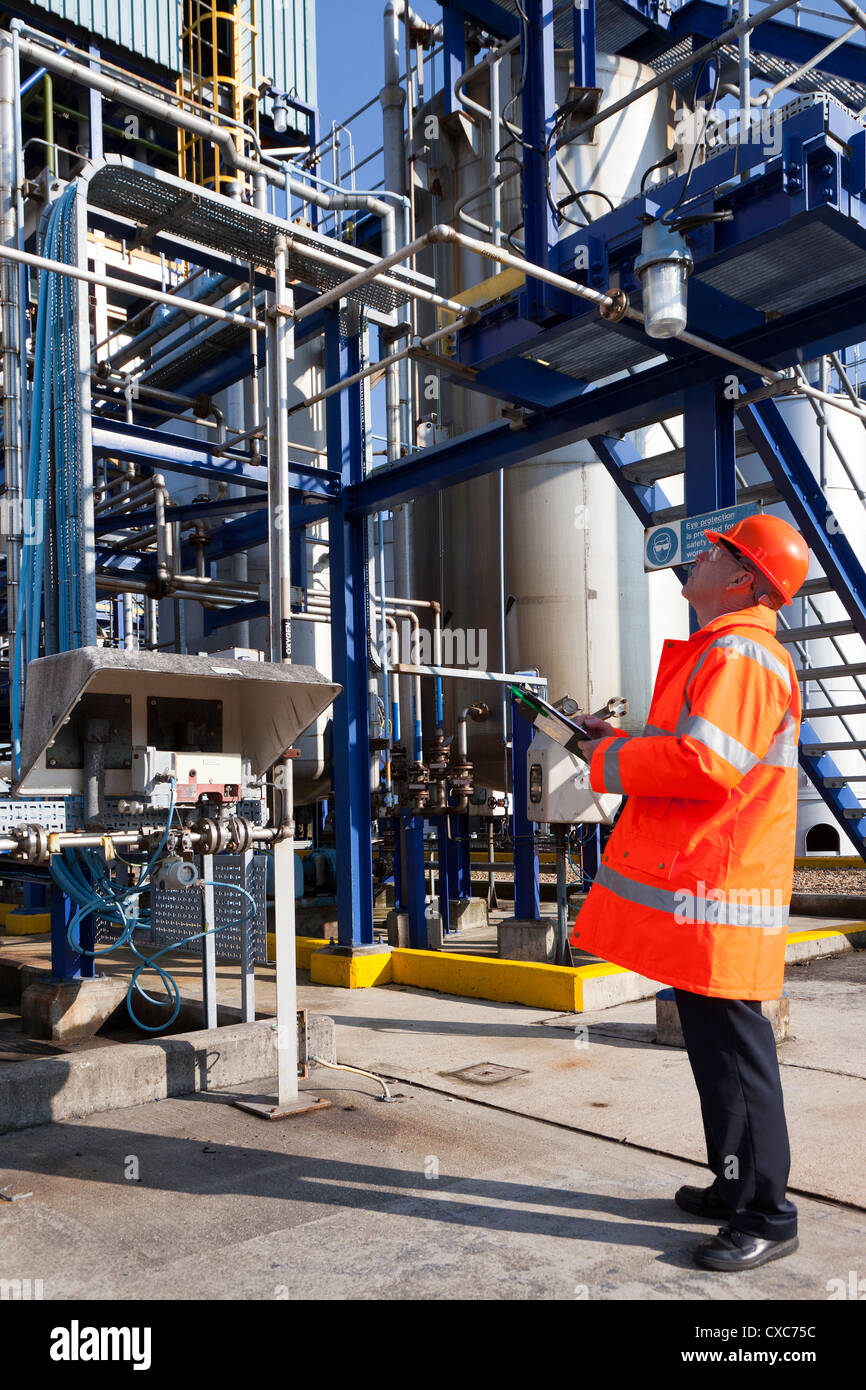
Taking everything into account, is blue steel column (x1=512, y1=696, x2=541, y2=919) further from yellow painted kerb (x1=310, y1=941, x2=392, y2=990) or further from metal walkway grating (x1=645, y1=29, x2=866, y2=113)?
metal walkway grating (x1=645, y1=29, x2=866, y2=113)

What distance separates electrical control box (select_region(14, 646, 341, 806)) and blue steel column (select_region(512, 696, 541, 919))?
10.9 feet

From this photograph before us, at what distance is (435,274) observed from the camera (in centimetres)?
1055

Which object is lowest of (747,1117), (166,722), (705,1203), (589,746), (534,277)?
(705,1203)

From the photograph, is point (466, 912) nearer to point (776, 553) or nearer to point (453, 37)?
point (453, 37)

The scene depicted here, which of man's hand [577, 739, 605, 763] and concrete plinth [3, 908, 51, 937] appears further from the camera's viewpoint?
concrete plinth [3, 908, 51, 937]

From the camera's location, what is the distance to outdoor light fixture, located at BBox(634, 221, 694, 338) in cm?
425

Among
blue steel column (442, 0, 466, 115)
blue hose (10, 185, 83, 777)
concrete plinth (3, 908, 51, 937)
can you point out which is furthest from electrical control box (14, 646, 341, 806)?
concrete plinth (3, 908, 51, 937)

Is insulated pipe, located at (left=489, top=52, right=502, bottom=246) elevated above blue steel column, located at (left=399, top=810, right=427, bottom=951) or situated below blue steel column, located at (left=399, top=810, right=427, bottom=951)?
above

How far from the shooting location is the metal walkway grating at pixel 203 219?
5.80 m

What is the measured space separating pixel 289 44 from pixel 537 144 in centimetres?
1717

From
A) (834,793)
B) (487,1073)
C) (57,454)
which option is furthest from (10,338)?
(834,793)

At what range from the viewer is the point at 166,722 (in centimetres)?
425
